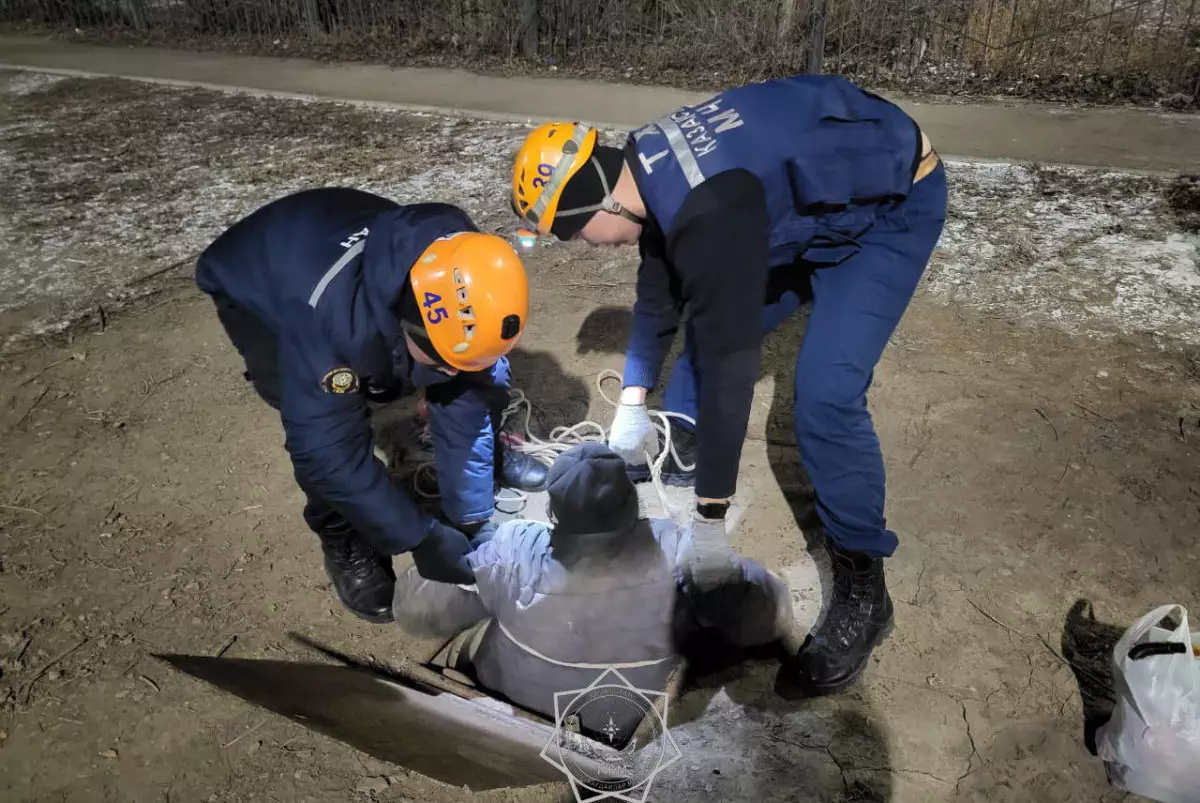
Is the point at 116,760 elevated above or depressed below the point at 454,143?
below

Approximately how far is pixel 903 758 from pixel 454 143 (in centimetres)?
608

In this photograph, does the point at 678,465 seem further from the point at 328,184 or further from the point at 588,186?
the point at 328,184

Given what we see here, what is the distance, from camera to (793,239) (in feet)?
7.81

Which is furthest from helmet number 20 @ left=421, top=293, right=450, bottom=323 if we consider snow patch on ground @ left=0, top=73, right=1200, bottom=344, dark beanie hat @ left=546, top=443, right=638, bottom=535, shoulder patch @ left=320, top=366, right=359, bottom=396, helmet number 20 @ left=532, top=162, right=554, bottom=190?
snow patch on ground @ left=0, top=73, right=1200, bottom=344

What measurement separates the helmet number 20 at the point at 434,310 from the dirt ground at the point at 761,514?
1.27 metres

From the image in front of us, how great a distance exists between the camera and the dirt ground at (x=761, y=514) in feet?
8.35

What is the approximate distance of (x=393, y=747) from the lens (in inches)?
100.0

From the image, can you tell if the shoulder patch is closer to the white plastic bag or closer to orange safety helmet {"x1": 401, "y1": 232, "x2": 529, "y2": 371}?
orange safety helmet {"x1": 401, "y1": 232, "x2": 529, "y2": 371}

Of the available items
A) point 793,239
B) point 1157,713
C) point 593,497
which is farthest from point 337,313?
point 1157,713

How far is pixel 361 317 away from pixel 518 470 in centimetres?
141

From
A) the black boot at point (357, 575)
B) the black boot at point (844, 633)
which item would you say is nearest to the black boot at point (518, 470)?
the black boot at point (357, 575)

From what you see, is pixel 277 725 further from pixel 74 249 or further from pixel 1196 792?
pixel 74 249

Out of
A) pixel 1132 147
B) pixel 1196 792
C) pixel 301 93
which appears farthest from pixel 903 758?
pixel 301 93

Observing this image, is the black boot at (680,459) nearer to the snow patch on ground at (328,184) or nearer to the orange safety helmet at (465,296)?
the orange safety helmet at (465,296)
